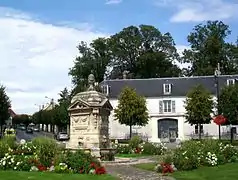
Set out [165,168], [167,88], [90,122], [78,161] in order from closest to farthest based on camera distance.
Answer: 1. [78,161]
2. [165,168]
3. [90,122]
4. [167,88]

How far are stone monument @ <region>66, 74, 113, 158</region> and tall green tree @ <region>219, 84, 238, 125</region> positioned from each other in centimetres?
2572

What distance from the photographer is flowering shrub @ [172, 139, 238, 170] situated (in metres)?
19.1

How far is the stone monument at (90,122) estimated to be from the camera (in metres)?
24.4

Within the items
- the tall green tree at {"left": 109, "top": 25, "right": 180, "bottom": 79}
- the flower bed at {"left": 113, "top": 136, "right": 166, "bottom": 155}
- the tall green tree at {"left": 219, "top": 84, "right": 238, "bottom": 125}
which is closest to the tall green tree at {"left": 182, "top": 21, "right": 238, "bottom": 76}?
the tall green tree at {"left": 109, "top": 25, "right": 180, "bottom": 79}

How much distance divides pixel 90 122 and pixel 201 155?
6.88m

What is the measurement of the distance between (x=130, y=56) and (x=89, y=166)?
2647 inches

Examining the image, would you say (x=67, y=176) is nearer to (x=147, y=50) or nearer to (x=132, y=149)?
(x=132, y=149)

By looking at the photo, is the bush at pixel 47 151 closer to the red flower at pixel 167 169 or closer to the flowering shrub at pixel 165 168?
the flowering shrub at pixel 165 168

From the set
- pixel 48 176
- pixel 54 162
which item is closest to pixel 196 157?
pixel 54 162

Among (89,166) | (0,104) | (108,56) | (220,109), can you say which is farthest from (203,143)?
(108,56)

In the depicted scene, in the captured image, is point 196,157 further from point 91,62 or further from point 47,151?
point 91,62

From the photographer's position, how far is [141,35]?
83.8 metres

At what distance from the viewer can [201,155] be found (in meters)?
20.5

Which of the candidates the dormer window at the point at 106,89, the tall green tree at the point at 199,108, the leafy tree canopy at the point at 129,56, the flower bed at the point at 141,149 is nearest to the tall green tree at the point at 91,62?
the leafy tree canopy at the point at 129,56
